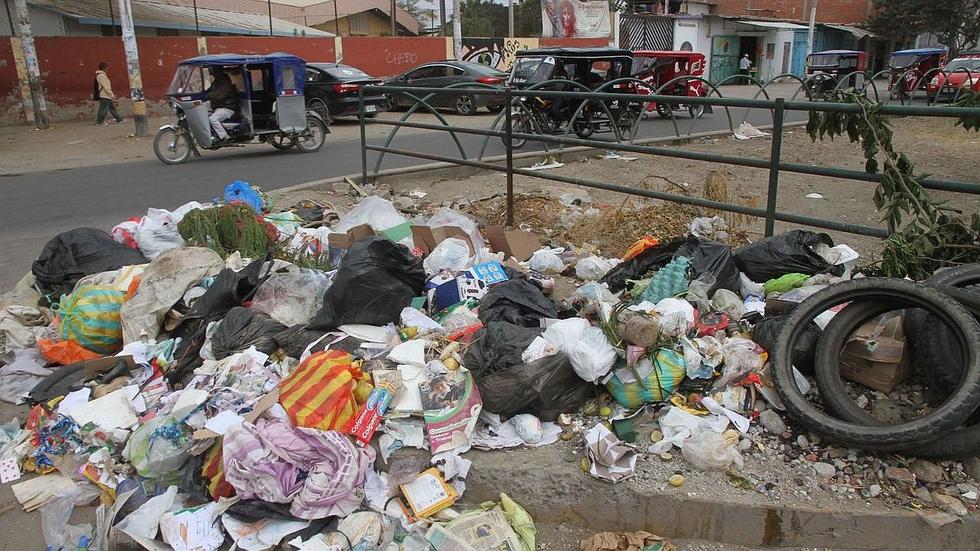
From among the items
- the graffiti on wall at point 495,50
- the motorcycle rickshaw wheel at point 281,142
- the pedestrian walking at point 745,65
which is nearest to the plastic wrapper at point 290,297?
the motorcycle rickshaw wheel at point 281,142

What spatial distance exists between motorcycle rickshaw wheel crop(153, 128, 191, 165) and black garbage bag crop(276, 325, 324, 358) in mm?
8677

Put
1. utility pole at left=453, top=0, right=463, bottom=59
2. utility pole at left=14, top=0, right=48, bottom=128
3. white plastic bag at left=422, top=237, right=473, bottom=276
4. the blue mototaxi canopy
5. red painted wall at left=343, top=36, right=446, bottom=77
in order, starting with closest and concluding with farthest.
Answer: white plastic bag at left=422, top=237, right=473, bottom=276, the blue mototaxi canopy, utility pole at left=14, top=0, right=48, bottom=128, utility pole at left=453, top=0, right=463, bottom=59, red painted wall at left=343, top=36, right=446, bottom=77

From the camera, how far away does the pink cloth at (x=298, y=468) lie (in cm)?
281

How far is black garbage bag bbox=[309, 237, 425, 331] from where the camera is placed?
3.89 metres

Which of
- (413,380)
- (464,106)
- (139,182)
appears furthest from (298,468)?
(464,106)

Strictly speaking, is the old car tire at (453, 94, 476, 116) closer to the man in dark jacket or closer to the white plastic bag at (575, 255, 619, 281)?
the man in dark jacket

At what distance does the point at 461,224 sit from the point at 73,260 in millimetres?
2692

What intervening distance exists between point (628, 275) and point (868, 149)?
4.81 feet

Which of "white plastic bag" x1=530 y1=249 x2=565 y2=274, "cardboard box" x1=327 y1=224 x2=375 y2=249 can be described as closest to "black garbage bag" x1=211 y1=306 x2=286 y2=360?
"cardboard box" x1=327 y1=224 x2=375 y2=249

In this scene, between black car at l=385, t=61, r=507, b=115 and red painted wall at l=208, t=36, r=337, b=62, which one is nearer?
black car at l=385, t=61, r=507, b=115

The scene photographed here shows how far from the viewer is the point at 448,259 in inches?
190

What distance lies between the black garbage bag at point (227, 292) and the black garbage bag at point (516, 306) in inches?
56.5

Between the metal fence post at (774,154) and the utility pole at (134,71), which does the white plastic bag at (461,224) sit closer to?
the metal fence post at (774,154)

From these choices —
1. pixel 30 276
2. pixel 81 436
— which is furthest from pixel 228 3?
pixel 81 436
